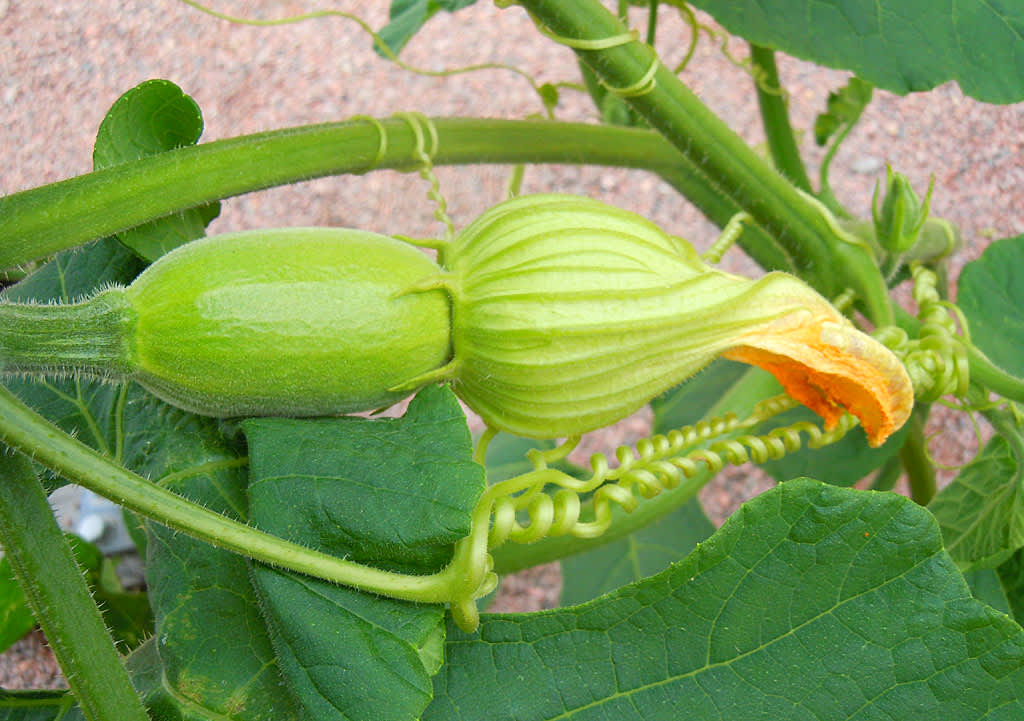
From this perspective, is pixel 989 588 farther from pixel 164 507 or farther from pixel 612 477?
pixel 164 507

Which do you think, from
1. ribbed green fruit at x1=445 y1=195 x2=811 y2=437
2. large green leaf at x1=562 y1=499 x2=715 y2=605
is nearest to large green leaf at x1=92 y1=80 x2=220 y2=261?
ribbed green fruit at x1=445 y1=195 x2=811 y2=437

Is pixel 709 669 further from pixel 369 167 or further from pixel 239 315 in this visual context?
pixel 369 167

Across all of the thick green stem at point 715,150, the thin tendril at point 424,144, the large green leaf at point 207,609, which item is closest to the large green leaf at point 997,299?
the thick green stem at point 715,150

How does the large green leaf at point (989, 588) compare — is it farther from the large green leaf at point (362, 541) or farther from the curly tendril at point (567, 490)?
the large green leaf at point (362, 541)

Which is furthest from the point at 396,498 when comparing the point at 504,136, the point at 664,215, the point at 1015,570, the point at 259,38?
the point at 259,38

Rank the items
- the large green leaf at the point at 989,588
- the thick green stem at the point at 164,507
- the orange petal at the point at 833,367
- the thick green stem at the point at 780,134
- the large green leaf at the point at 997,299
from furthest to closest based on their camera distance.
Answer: the thick green stem at the point at 780,134 → the large green leaf at the point at 997,299 → the large green leaf at the point at 989,588 → the orange petal at the point at 833,367 → the thick green stem at the point at 164,507

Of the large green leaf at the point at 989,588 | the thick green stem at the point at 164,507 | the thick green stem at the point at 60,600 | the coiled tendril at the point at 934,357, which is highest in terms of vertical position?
the coiled tendril at the point at 934,357
